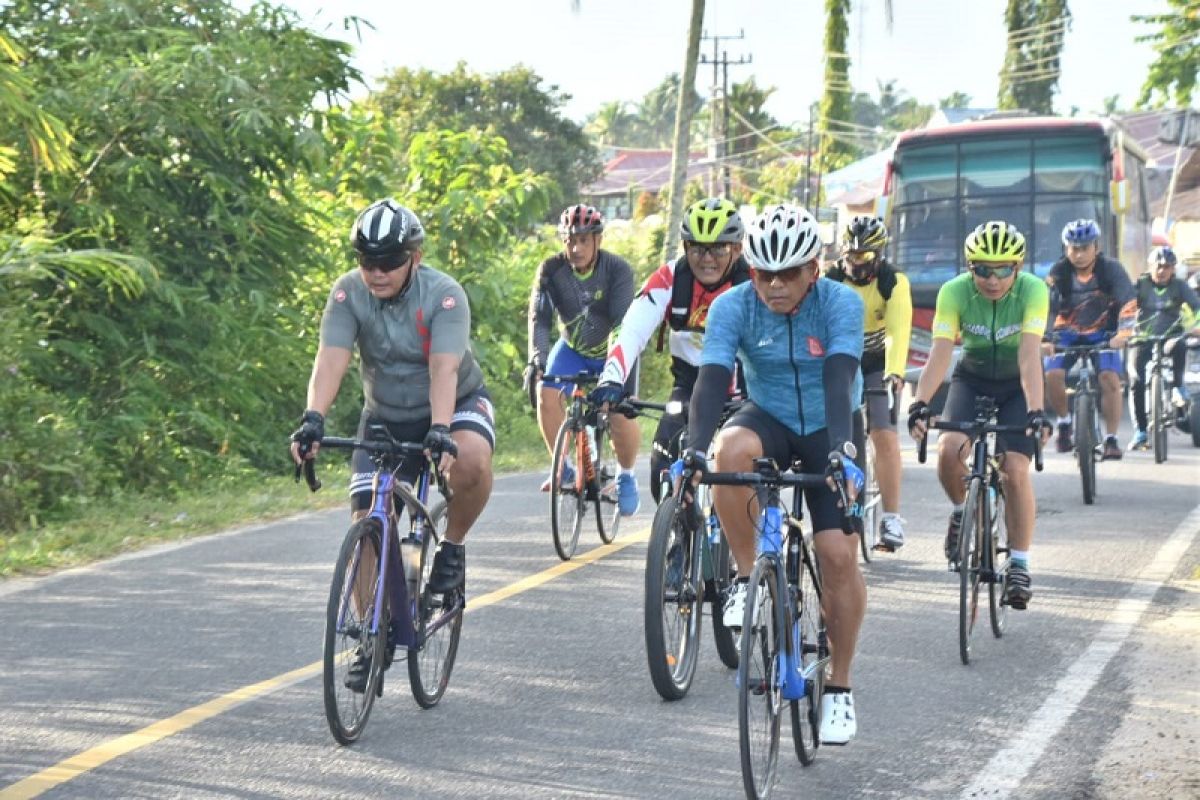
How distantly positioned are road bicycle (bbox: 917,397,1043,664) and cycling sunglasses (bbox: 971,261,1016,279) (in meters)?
0.63

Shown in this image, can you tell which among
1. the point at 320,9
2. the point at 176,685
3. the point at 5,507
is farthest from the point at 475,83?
the point at 176,685

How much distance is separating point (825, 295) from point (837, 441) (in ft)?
2.21

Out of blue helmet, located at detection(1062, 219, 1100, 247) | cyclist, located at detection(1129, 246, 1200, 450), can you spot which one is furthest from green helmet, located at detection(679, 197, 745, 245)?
cyclist, located at detection(1129, 246, 1200, 450)

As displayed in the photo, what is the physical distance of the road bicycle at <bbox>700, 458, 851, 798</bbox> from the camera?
222 inches

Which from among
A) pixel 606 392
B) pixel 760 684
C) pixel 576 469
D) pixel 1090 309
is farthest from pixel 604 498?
pixel 760 684

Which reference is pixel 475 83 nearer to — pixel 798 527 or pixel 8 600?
pixel 8 600

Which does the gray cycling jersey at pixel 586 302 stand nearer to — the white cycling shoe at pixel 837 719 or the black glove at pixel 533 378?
the black glove at pixel 533 378

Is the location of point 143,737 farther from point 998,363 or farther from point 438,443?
point 998,363

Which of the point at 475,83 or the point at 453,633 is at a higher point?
the point at 475,83

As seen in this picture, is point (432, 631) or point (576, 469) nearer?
point (432, 631)

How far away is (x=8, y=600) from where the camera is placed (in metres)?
9.28

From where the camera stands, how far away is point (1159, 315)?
17.8 metres

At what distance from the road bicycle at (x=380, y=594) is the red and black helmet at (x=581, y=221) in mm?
4330

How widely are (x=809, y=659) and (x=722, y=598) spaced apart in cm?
154
